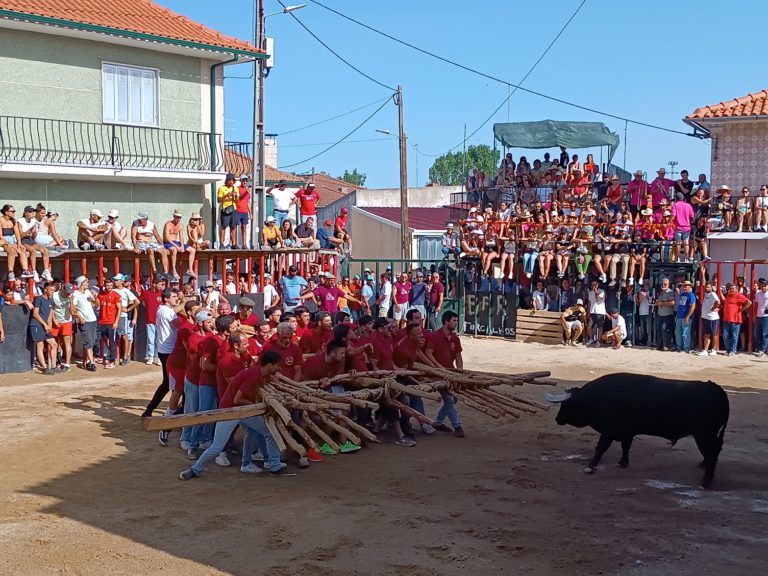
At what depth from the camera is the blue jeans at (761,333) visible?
22.0m

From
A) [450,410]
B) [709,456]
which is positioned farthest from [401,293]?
[709,456]

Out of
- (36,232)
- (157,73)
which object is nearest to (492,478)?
(36,232)

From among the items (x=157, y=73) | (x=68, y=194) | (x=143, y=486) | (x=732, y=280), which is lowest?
(x=143, y=486)

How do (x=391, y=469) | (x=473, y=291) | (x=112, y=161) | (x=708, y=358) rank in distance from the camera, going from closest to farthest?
(x=391, y=469) < (x=708, y=358) < (x=112, y=161) < (x=473, y=291)

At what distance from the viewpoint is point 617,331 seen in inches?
920

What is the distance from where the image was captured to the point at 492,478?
10.8 meters

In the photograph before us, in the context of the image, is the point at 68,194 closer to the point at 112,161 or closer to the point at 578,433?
the point at 112,161

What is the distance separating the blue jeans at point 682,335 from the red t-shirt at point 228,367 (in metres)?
14.4

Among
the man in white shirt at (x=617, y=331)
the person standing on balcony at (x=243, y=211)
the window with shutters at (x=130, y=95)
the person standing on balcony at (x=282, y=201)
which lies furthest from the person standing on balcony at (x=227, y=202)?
the man in white shirt at (x=617, y=331)

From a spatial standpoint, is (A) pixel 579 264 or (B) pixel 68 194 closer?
(B) pixel 68 194

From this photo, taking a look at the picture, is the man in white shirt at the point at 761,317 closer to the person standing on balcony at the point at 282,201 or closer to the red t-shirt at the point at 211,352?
the person standing on balcony at the point at 282,201

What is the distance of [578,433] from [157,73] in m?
16.1

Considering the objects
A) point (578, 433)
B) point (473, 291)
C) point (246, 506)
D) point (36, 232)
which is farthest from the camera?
point (473, 291)

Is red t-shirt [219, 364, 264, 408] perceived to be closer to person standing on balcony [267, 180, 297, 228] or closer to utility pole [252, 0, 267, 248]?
utility pole [252, 0, 267, 248]
